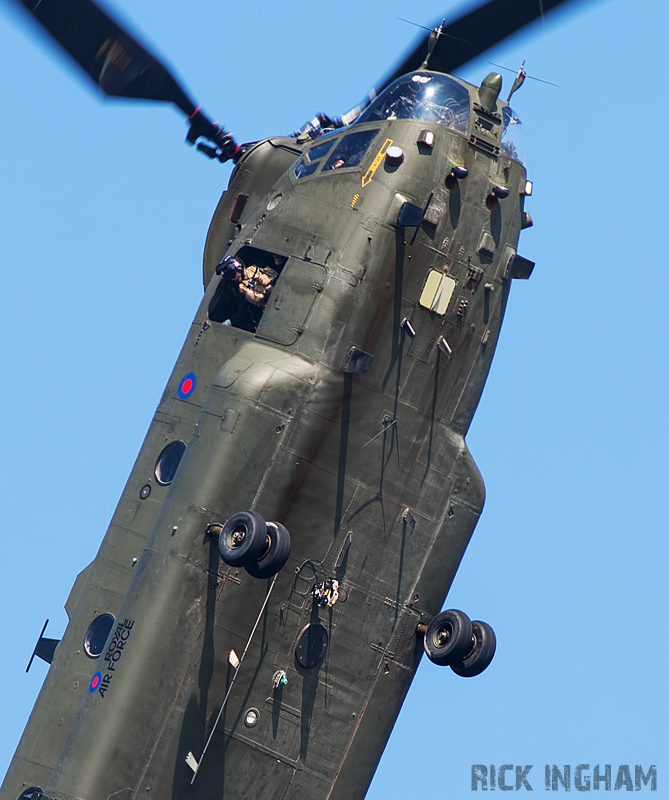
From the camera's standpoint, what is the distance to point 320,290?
89.4ft

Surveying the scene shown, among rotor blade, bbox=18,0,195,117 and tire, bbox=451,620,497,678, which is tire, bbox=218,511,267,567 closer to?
tire, bbox=451,620,497,678

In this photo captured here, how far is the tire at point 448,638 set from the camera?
1044 inches

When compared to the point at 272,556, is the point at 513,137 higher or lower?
higher

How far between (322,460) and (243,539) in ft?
9.05

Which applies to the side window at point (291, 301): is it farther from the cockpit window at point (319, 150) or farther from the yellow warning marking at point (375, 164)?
the cockpit window at point (319, 150)

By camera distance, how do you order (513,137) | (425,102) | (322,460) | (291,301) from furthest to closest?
(513,137) → (425,102) → (291,301) → (322,460)

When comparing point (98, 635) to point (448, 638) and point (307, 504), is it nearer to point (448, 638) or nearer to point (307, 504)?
point (307, 504)

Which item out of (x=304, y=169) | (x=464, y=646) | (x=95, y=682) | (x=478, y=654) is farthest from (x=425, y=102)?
(x=95, y=682)

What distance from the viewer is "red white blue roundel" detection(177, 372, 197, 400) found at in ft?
95.4

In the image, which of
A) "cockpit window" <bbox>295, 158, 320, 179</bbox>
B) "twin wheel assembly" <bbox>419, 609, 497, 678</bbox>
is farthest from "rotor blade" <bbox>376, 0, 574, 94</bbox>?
"twin wheel assembly" <bbox>419, 609, 497, 678</bbox>

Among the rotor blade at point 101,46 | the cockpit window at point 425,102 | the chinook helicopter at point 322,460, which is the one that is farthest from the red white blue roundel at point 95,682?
the rotor blade at point 101,46

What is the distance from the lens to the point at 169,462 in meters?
28.9

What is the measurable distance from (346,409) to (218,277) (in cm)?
392

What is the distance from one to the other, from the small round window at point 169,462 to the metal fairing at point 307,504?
20 cm
